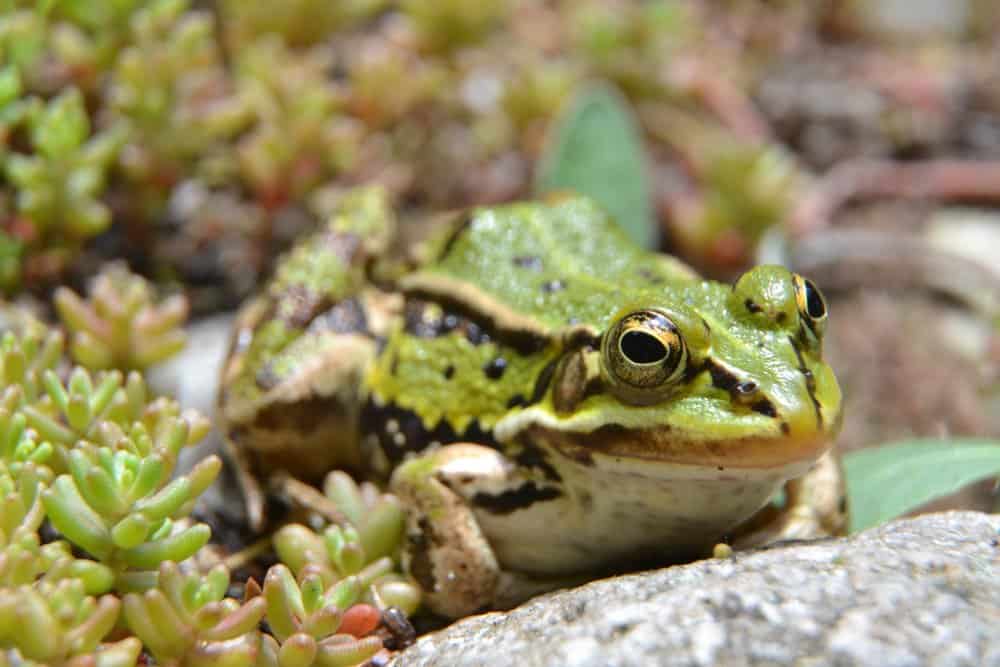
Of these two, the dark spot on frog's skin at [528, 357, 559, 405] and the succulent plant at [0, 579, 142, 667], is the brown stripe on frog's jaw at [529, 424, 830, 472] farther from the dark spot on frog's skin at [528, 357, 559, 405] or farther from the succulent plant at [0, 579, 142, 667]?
the succulent plant at [0, 579, 142, 667]

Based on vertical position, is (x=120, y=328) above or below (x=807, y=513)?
above

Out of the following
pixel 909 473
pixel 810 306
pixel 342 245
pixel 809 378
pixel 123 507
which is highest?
pixel 342 245

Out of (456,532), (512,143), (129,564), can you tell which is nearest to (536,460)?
(456,532)

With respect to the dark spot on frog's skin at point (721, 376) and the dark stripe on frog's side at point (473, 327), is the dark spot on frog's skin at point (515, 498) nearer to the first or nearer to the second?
the dark stripe on frog's side at point (473, 327)

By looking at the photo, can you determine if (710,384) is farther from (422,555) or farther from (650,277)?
(422,555)

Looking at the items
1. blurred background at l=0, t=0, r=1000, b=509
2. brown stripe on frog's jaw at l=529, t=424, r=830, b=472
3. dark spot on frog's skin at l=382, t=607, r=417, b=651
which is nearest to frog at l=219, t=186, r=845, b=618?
brown stripe on frog's jaw at l=529, t=424, r=830, b=472

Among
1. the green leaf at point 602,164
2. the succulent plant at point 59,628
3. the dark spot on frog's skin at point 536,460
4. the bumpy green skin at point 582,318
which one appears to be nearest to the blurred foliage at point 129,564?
the succulent plant at point 59,628

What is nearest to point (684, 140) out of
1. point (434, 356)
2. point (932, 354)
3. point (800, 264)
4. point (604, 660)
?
point (800, 264)
